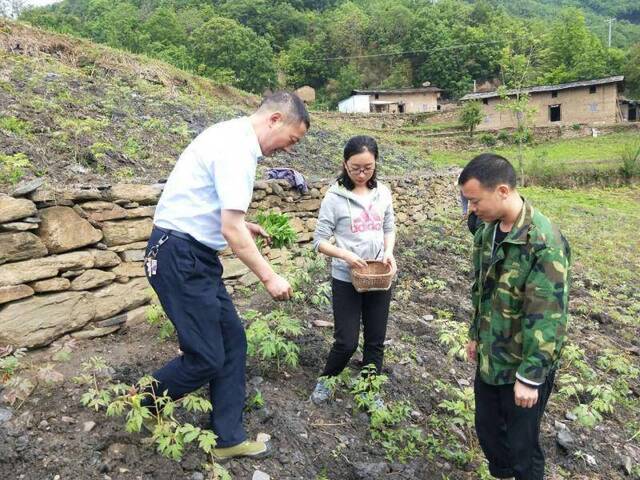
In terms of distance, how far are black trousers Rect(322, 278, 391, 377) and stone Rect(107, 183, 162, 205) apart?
1824 mm

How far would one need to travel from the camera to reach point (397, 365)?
3936 mm

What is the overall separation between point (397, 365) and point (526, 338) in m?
1.90

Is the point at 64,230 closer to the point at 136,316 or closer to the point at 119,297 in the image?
the point at 119,297

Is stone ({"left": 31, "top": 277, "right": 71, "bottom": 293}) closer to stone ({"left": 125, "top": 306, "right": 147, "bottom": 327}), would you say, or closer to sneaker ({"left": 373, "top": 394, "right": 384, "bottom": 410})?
stone ({"left": 125, "top": 306, "right": 147, "bottom": 327})

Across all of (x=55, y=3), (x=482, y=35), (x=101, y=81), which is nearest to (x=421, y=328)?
(x=101, y=81)

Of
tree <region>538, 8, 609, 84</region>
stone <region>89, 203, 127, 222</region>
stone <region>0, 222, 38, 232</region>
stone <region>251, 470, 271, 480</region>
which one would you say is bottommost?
stone <region>251, 470, 271, 480</region>

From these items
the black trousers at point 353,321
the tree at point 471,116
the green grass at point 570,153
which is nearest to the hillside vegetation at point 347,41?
the tree at point 471,116

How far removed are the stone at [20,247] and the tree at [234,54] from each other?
3961 centimetres

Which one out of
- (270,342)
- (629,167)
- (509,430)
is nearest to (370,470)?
(509,430)

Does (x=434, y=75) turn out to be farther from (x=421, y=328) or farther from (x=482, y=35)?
(x=421, y=328)

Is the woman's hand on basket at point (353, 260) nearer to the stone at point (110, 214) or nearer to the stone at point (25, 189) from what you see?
the stone at point (110, 214)

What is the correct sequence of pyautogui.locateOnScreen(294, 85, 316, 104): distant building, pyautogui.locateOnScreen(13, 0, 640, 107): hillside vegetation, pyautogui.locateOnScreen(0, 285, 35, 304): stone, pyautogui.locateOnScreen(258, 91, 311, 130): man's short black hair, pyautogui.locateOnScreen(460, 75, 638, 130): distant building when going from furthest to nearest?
pyautogui.locateOnScreen(294, 85, 316, 104): distant building < pyautogui.locateOnScreen(13, 0, 640, 107): hillside vegetation < pyautogui.locateOnScreen(460, 75, 638, 130): distant building < pyautogui.locateOnScreen(0, 285, 35, 304): stone < pyautogui.locateOnScreen(258, 91, 311, 130): man's short black hair

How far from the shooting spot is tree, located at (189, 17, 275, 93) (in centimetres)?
4134

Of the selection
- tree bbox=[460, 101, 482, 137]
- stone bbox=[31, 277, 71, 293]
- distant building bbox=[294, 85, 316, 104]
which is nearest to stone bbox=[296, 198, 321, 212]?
stone bbox=[31, 277, 71, 293]
